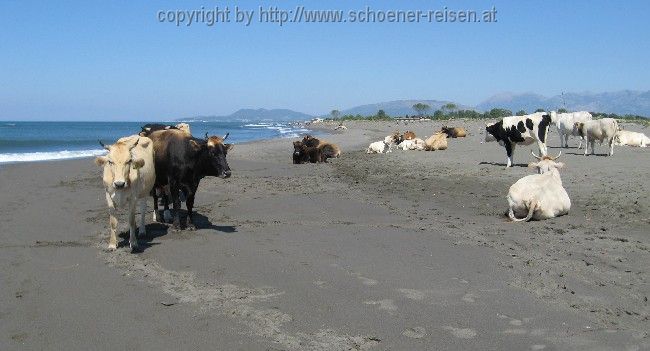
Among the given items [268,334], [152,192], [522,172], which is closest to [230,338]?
[268,334]

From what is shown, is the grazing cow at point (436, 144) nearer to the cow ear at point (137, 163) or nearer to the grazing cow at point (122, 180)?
the grazing cow at point (122, 180)

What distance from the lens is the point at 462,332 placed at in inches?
205

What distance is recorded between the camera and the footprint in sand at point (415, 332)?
511cm

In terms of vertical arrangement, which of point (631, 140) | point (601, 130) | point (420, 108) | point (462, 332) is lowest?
point (462, 332)

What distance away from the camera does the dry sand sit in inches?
202

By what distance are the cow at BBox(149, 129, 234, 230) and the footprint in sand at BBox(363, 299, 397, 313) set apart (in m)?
4.94

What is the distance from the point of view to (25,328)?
5.27 meters

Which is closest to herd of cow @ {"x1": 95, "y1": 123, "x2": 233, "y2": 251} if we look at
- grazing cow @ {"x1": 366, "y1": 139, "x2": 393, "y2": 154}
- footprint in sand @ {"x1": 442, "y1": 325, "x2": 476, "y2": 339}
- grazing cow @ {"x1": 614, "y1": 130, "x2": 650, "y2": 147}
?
footprint in sand @ {"x1": 442, "y1": 325, "x2": 476, "y2": 339}

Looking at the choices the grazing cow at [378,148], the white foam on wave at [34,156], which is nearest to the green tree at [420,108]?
the grazing cow at [378,148]

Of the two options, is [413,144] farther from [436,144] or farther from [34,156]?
[34,156]

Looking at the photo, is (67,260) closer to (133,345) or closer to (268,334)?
(133,345)

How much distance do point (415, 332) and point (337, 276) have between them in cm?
181

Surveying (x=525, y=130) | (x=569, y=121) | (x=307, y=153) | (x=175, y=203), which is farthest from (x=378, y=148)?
(x=175, y=203)

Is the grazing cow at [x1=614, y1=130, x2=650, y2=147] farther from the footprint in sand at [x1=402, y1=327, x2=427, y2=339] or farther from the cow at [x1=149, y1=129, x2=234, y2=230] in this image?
the footprint in sand at [x1=402, y1=327, x2=427, y2=339]
